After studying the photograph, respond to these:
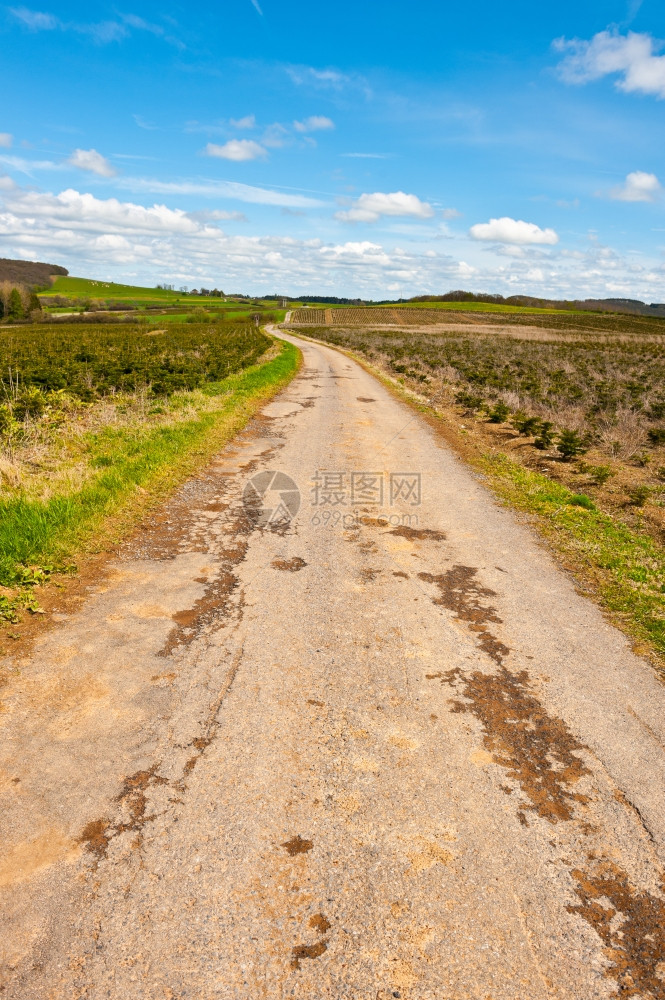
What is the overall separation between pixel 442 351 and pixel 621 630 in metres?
34.8

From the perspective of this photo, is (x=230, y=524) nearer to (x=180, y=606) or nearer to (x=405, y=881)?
(x=180, y=606)

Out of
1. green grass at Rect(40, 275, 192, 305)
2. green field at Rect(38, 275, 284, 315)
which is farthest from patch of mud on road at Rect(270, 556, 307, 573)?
green grass at Rect(40, 275, 192, 305)

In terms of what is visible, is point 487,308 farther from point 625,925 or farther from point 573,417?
point 625,925

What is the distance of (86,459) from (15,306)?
102 meters

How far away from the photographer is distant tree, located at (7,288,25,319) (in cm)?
8925

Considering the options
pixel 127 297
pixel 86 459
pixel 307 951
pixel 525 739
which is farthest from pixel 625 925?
pixel 127 297

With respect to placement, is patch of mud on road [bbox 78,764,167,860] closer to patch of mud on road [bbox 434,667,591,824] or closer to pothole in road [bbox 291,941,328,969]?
pothole in road [bbox 291,941,328,969]

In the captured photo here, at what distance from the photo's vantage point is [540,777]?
296 cm

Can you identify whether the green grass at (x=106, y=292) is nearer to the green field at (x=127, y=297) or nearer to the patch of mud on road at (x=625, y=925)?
the green field at (x=127, y=297)

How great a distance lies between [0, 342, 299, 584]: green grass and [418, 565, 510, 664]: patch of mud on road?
3.66 metres

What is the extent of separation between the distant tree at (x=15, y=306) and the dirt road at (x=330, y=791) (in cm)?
10387

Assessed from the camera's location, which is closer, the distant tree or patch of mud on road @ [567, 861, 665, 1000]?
patch of mud on road @ [567, 861, 665, 1000]

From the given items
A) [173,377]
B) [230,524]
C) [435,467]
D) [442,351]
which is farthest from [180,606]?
[442,351]

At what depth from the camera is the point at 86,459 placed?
8.06m
